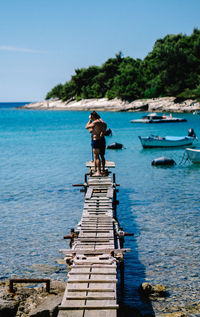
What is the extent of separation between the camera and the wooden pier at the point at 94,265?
24.5 ft

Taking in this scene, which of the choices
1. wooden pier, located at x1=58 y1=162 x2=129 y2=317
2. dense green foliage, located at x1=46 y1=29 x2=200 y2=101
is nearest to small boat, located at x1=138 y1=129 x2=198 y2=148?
wooden pier, located at x1=58 y1=162 x2=129 y2=317

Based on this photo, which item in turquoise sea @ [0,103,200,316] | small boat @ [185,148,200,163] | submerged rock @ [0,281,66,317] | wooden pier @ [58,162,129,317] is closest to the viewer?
wooden pier @ [58,162,129,317]

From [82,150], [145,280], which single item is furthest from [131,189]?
[82,150]

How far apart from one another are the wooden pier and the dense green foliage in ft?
329

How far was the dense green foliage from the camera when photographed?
11550cm

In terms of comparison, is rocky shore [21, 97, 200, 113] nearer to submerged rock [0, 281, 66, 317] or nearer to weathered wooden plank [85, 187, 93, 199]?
weathered wooden plank [85, 187, 93, 199]

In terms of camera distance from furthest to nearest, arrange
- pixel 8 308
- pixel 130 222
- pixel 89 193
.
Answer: pixel 130 222
pixel 89 193
pixel 8 308

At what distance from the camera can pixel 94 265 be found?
912 cm

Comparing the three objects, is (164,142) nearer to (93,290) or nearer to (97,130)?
(97,130)

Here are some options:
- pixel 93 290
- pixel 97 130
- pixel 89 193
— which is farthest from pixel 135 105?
pixel 93 290

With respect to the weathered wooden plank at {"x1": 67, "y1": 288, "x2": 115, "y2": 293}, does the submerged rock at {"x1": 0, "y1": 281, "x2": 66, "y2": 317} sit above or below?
below

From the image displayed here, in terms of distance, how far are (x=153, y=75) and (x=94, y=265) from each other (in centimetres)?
12481

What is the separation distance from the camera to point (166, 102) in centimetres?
11338

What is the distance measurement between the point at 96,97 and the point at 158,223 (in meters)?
136
